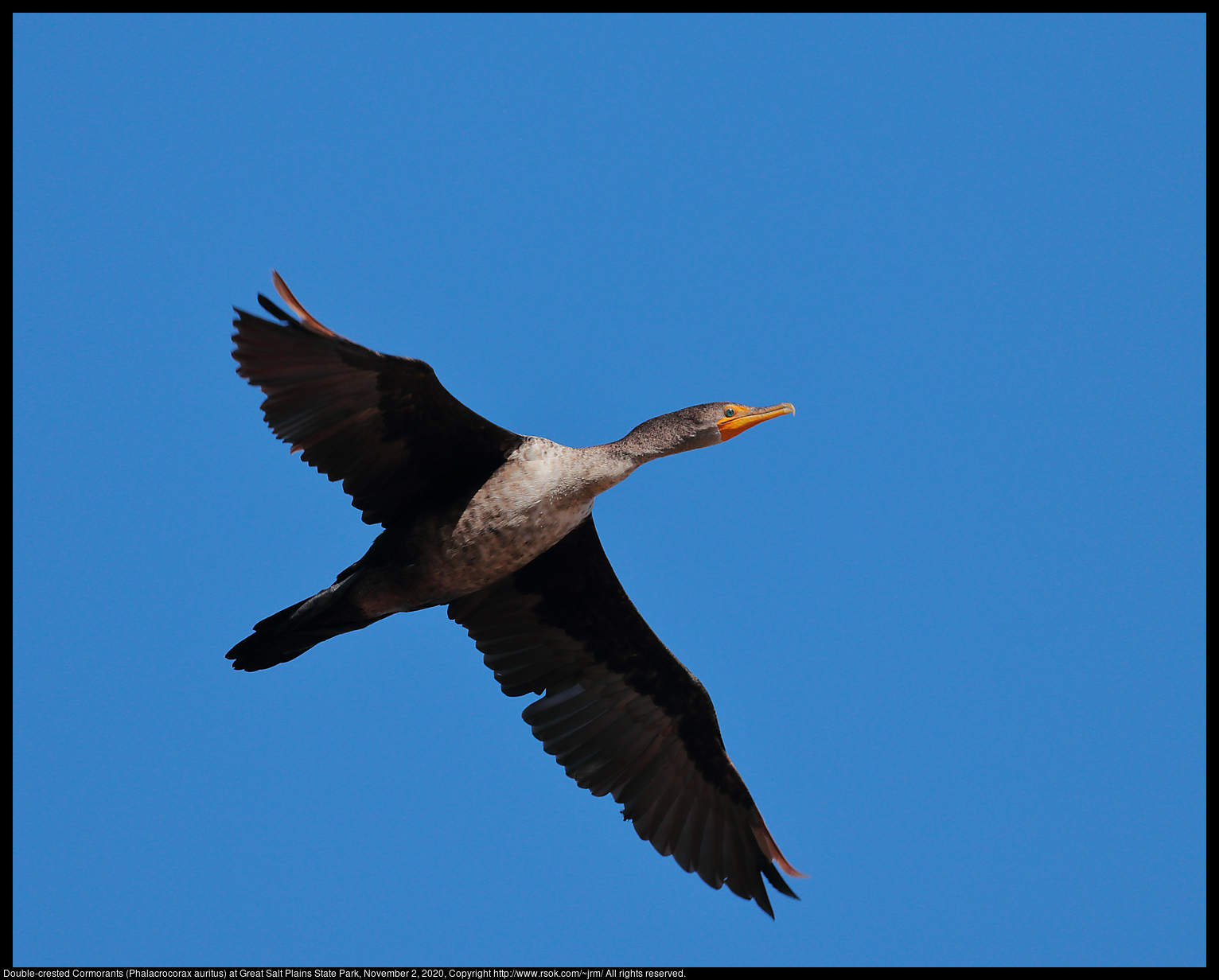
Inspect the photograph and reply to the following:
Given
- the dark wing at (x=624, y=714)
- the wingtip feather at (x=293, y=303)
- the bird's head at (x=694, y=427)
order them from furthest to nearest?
1. the dark wing at (x=624, y=714)
2. the bird's head at (x=694, y=427)
3. the wingtip feather at (x=293, y=303)

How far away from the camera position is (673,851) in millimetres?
9531

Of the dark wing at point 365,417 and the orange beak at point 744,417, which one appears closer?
A: the dark wing at point 365,417

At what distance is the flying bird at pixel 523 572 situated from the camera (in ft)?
26.0

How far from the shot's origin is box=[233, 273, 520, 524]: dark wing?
24.8 ft

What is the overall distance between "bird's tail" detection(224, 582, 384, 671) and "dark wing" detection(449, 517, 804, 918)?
4.27 feet

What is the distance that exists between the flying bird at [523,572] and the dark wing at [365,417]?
0.01m

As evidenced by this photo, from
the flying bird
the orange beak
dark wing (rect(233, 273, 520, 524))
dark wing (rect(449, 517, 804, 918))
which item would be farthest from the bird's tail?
the orange beak

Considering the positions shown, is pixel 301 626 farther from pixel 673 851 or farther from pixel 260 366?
pixel 673 851

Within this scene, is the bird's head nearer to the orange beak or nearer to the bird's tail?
the orange beak

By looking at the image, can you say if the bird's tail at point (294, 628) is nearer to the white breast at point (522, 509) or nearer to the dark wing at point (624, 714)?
the white breast at point (522, 509)

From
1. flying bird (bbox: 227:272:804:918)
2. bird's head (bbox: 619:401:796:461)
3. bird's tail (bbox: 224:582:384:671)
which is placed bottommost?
bird's tail (bbox: 224:582:384:671)

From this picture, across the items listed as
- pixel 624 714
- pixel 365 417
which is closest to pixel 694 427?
pixel 365 417

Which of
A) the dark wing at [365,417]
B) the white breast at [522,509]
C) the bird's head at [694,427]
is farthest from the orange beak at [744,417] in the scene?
the dark wing at [365,417]
